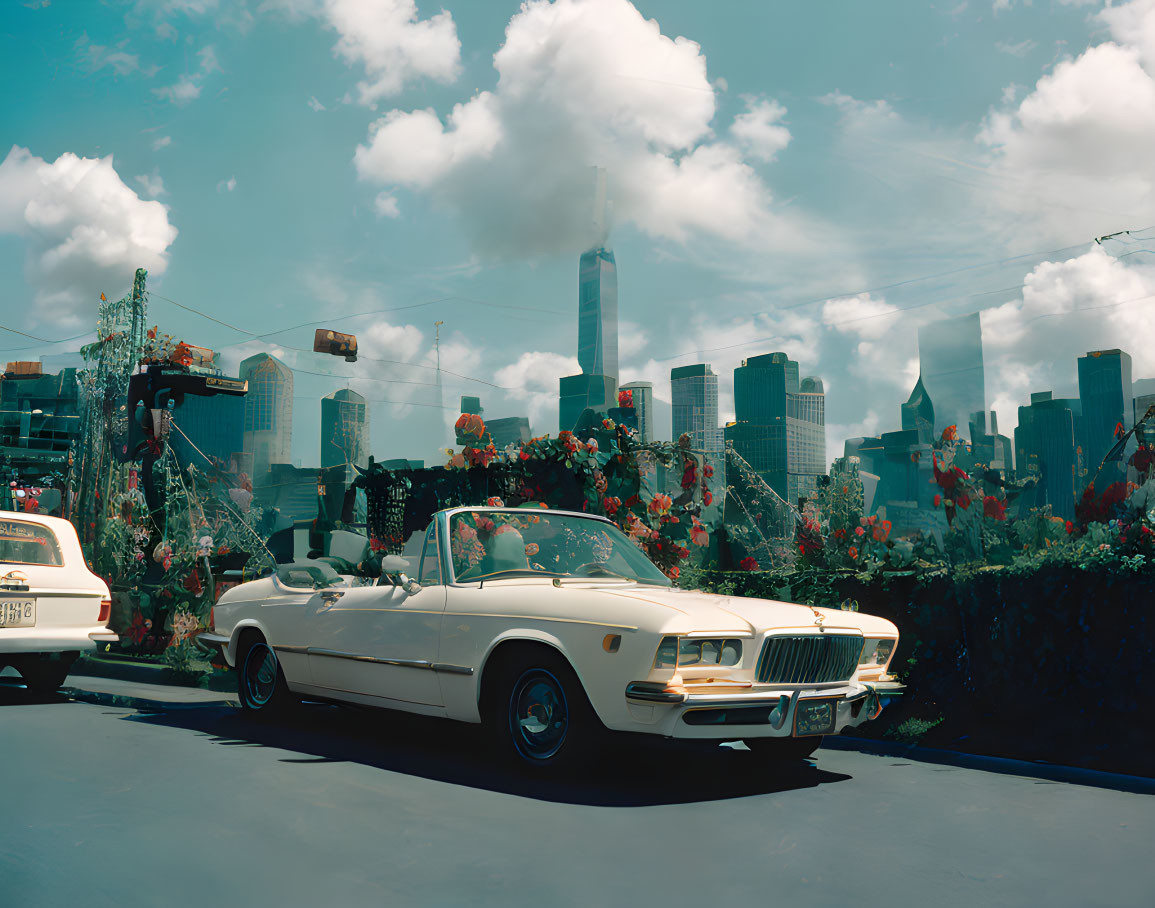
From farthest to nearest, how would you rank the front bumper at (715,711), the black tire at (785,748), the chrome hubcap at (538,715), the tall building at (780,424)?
1. the tall building at (780,424)
2. the black tire at (785,748)
3. the chrome hubcap at (538,715)
4. the front bumper at (715,711)

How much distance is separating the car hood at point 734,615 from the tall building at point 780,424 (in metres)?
3.87

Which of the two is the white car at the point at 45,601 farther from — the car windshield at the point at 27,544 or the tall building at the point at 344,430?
the tall building at the point at 344,430

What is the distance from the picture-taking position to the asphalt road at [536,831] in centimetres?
354

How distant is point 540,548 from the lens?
6.57m

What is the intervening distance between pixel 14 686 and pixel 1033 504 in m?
9.58

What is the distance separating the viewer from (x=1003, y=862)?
157 inches

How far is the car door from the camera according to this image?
19.8 feet

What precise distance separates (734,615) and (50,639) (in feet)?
21.3

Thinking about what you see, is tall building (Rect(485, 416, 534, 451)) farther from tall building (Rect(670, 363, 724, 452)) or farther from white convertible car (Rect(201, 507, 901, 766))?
white convertible car (Rect(201, 507, 901, 766))

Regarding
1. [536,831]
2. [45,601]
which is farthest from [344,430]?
[536,831]

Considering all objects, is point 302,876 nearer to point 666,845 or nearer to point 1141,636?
point 666,845

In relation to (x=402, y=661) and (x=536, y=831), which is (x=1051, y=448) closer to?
(x=402, y=661)

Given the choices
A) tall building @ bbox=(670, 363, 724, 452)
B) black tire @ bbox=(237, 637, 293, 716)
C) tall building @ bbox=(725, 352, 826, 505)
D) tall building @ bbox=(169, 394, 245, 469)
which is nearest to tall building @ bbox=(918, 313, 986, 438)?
tall building @ bbox=(725, 352, 826, 505)

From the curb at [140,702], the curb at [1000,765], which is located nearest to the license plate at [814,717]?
the curb at [1000,765]
